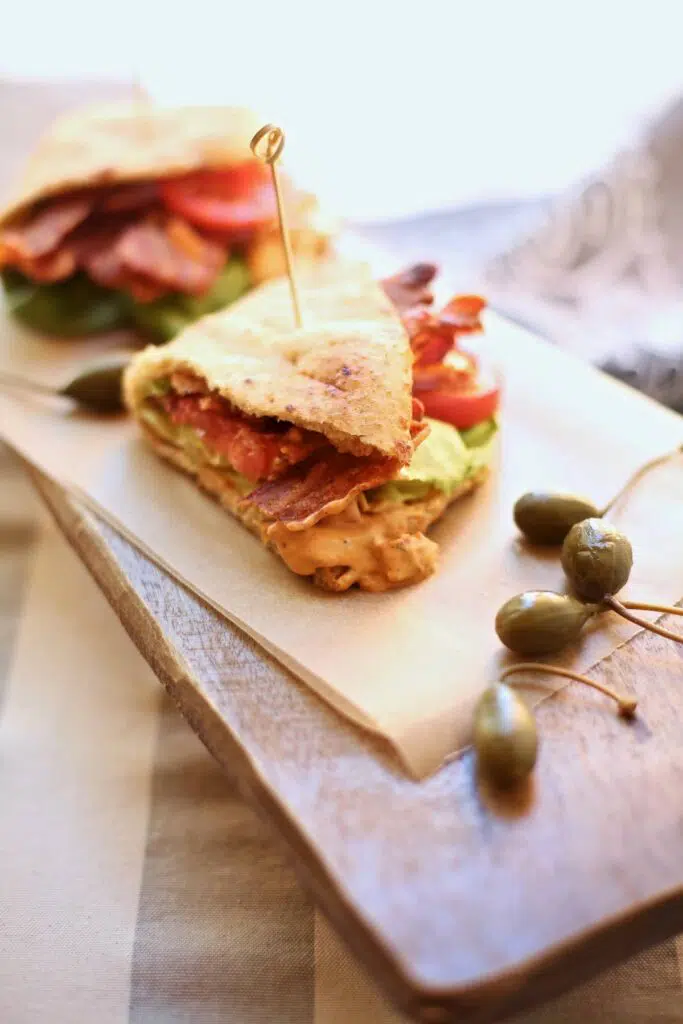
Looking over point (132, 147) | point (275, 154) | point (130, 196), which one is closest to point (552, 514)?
point (275, 154)

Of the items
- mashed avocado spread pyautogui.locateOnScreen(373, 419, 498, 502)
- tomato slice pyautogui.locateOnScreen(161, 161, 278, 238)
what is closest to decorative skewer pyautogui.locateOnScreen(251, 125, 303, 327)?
mashed avocado spread pyautogui.locateOnScreen(373, 419, 498, 502)

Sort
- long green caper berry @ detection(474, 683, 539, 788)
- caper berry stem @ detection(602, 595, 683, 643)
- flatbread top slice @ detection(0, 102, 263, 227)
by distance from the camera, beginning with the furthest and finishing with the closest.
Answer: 1. flatbread top slice @ detection(0, 102, 263, 227)
2. caper berry stem @ detection(602, 595, 683, 643)
3. long green caper berry @ detection(474, 683, 539, 788)

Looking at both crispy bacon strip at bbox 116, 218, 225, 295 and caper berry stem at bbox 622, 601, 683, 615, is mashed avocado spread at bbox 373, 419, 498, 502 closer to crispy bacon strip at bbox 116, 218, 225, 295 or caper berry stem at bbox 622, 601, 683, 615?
caper berry stem at bbox 622, 601, 683, 615

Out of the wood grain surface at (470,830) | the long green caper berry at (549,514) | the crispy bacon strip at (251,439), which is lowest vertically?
the wood grain surface at (470,830)

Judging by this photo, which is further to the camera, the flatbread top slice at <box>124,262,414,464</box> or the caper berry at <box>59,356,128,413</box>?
the caper berry at <box>59,356,128,413</box>

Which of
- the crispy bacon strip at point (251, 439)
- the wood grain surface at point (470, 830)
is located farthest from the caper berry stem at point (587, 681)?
the crispy bacon strip at point (251, 439)

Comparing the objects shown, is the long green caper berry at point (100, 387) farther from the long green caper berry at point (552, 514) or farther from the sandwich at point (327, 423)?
the long green caper berry at point (552, 514)
